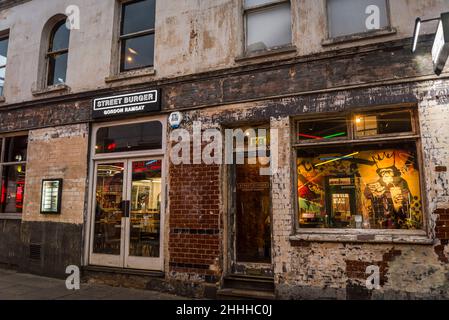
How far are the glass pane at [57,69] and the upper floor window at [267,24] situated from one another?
4.86 metres

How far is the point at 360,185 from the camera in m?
5.66

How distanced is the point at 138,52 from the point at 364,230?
5.95m

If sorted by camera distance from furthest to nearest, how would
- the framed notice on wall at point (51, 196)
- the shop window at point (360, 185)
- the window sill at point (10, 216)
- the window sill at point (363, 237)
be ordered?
the window sill at point (10, 216) → the framed notice on wall at point (51, 196) → the shop window at point (360, 185) → the window sill at point (363, 237)

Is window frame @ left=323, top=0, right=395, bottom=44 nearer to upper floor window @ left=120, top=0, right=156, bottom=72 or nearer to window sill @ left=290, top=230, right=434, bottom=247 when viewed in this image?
window sill @ left=290, top=230, right=434, bottom=247

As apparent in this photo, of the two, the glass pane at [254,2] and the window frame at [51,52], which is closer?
the glass pane at [254,2]

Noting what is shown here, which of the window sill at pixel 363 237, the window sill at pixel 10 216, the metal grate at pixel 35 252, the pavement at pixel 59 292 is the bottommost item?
the pavement at pixel 59 292

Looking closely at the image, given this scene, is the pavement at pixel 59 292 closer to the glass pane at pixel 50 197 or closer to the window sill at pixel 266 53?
the glass pane at pixel 50 197

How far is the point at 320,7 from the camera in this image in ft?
19.6

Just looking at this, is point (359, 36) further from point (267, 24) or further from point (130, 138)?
point (130, 138)

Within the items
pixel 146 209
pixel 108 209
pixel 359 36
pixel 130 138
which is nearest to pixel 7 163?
pixel 108 209

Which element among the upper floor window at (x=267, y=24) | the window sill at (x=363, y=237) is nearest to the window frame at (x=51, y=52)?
the upper floor window at (x=267, y=24)

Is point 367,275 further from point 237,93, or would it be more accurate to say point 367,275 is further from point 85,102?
point 85,102

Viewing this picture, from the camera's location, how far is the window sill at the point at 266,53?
6.00m
